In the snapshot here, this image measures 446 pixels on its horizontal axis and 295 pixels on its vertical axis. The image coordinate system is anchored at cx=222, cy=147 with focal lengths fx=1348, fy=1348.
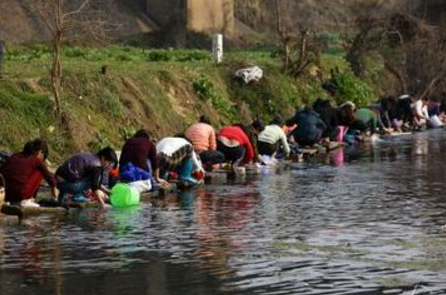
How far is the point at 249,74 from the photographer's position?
41.0m

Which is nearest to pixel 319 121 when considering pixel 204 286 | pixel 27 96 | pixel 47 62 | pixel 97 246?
pixel 47 62

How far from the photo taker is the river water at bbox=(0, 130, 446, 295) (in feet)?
45.8

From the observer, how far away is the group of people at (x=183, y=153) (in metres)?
20.4

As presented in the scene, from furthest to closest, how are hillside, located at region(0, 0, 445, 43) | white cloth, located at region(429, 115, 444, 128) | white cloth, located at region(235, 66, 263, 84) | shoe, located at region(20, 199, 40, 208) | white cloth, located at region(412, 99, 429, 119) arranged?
hillside, located at region(0, 0, 445, 43), white cloth, located at region(429, 115, 444, 128), white cloth, located at region(412, 99, 429, 119), white cloth, located at region(235, 66, 263, 84), shoe, located at region(20, 199, 40, 208)

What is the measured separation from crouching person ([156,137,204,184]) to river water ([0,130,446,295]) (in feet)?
1.77

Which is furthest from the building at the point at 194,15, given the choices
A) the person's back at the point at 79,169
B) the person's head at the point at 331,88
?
the person's back at the point at 79,169

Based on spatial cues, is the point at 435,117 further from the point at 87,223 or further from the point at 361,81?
the point at 87,223

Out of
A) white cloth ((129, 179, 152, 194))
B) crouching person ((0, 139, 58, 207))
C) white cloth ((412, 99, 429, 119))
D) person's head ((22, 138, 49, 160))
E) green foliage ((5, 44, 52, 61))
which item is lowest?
white cloth ((129, 179, 152, 194))

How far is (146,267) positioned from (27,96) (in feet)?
42.4

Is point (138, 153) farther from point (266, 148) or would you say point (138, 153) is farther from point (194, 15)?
point (194, 15)

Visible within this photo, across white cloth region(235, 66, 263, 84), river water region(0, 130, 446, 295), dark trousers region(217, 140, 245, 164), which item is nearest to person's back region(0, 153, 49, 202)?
river water region(0, 130, 446, 295)

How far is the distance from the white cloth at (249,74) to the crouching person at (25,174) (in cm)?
2071

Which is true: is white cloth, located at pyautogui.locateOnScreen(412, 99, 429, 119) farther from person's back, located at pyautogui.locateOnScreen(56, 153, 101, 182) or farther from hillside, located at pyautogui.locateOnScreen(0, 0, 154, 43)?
person's back, located at pyautogui.locateOnScreen(56, 153, 101, 182)

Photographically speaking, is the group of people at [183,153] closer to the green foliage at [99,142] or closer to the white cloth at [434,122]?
the green foliage at [99,142]
